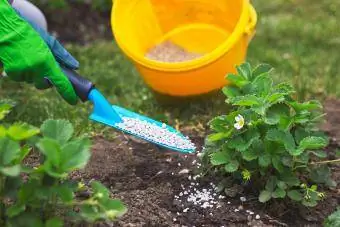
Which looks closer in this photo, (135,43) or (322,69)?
(135,43)

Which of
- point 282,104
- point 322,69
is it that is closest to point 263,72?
point 282,104

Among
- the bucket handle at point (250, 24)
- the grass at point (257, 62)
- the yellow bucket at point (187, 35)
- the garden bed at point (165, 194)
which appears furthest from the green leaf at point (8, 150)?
the bucket handle at point (250, 24)

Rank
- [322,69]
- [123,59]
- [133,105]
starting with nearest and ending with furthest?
[133,105]
[322,69]
[123,59]

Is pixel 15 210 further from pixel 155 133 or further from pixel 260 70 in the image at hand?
pixel 260 70

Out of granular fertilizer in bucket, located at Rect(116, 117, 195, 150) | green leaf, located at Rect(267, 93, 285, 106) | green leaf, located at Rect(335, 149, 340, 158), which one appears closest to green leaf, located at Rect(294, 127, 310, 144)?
green leaf, located at Rect(267, 93, 285, 106)

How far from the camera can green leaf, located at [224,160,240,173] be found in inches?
68.4

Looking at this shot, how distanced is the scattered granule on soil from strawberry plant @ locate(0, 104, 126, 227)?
1.10m

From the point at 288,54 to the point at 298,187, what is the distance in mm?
1131

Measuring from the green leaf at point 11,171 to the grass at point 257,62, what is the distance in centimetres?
83

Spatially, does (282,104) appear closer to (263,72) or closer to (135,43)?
(263,72)

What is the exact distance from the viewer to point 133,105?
8.08ft

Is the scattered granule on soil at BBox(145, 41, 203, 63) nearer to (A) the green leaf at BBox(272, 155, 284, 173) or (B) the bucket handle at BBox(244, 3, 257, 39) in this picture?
(B) the bucket handle at BBox(244, 3, 257, 39)

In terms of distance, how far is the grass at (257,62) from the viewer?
234 centimetres

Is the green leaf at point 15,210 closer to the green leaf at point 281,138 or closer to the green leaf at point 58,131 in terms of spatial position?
the green leaf at point 58,131
